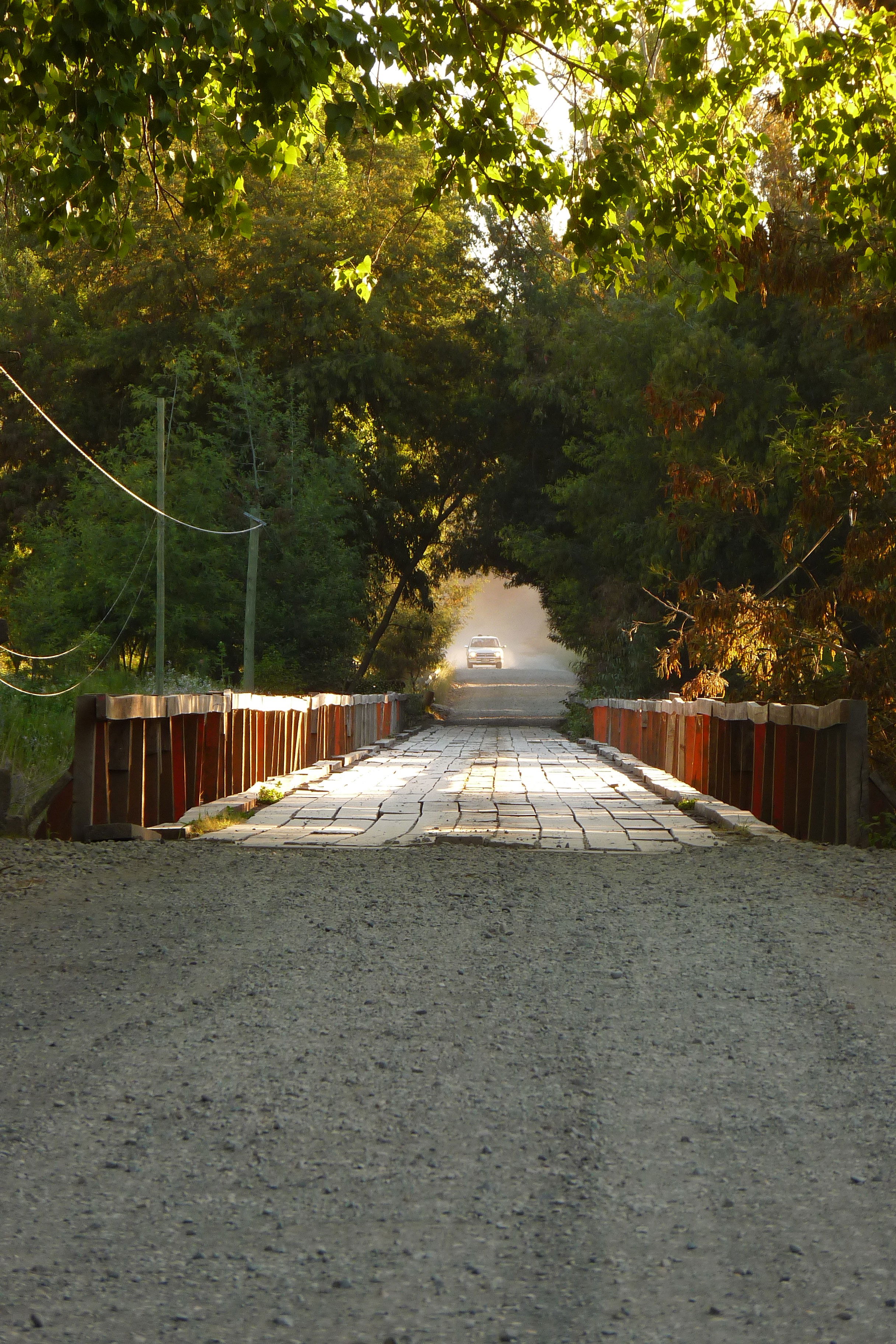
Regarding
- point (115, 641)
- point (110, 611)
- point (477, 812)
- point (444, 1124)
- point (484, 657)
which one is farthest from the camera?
point (484, 657)

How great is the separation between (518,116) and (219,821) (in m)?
5.01

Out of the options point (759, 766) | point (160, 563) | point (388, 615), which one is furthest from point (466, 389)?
point (759, 766)

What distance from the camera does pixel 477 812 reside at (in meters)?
10.3

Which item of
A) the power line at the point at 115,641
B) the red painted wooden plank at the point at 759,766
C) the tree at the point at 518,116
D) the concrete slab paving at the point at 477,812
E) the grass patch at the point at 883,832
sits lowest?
the concrete slab paving at the point at 477,812

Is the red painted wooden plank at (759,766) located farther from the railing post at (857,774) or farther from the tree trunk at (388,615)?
the tree trunk at (388,615)

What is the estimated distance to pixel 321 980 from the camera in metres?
4.66

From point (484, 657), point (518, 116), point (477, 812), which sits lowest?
point (477, 812)

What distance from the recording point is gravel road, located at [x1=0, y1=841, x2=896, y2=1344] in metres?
2.39

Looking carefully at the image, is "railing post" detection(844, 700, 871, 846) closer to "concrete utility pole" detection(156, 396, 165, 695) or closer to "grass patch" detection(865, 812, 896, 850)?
"grass patch" detection(865, 812, 896, 850)

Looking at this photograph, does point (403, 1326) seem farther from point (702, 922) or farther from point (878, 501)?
point (878, 501)

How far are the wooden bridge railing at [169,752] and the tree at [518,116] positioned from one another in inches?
117

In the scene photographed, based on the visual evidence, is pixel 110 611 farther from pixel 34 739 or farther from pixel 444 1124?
pixel 444 1124

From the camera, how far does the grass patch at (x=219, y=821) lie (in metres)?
8.64

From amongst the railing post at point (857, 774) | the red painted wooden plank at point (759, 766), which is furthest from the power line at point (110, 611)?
the railing post at point (857, 774)
